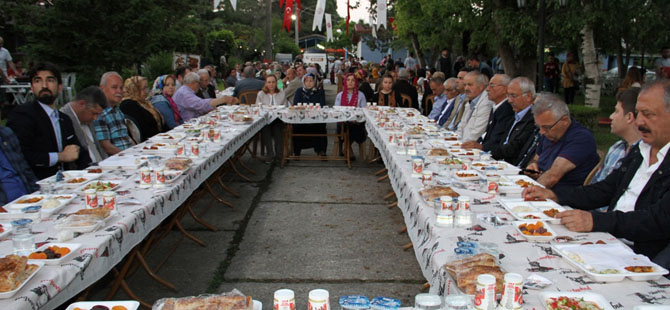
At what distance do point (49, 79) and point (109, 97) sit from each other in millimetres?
964

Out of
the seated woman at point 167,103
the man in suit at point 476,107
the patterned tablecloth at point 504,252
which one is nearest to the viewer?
the patterned tablecloth at point 504,252

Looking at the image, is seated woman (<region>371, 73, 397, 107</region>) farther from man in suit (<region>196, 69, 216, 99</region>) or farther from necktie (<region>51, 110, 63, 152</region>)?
necktie (<region>51, 110, 63, 152</region>)

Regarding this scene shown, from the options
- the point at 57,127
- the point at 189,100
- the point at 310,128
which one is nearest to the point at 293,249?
the point at 57,127

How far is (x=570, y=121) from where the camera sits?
13.0ft

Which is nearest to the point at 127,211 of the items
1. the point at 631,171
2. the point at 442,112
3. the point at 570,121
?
the point at 631,171

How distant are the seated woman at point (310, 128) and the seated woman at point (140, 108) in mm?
2684

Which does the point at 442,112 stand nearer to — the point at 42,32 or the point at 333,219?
the point at 333,219

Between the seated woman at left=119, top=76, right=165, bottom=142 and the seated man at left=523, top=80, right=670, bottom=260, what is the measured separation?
4907 mm

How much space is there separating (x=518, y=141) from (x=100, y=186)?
3560mm

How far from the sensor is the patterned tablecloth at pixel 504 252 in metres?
1.97

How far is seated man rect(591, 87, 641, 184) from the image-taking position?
3420mm

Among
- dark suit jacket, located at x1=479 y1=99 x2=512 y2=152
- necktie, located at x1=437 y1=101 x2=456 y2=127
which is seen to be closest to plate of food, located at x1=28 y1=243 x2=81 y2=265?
dark suit jacket, located at x1=479 y1=99 x2=512 y2=152

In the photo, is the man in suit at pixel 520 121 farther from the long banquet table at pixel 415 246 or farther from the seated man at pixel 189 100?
the seated man at pixel 189 100

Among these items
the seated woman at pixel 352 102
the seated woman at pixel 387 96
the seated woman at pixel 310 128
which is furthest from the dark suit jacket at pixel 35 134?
the seated woman at pixel 387 96
